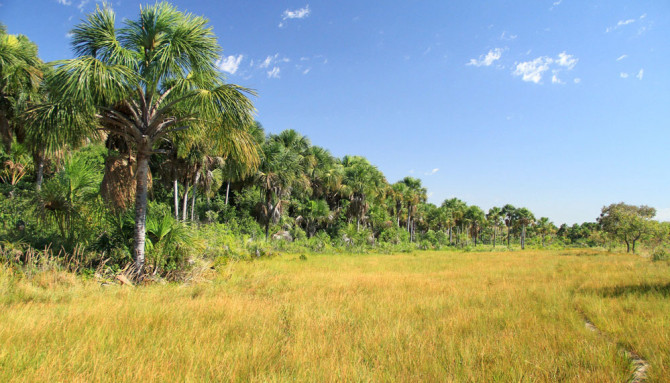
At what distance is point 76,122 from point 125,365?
26.7 ft

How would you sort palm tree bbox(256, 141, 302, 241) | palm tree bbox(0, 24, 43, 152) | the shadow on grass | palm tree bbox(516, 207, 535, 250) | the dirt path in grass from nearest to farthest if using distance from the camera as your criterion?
the dirt path in grass, the shadow on grass, palm tree bbox(0, 24, 43, 152), palm tree bbox(256, 141, 302, 241), palm tree bbox(516, 207, 535, 250)

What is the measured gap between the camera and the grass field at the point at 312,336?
366cm

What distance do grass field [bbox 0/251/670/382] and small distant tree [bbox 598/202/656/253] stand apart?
36.8m

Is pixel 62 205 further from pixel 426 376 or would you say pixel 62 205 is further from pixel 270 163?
pixel 270 163

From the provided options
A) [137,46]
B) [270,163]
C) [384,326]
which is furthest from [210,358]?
[270,163]

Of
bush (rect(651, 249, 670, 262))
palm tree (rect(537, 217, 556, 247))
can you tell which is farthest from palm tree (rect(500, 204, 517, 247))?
bush (rect(651, 249, 670, 262))

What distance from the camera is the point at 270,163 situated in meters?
27.5

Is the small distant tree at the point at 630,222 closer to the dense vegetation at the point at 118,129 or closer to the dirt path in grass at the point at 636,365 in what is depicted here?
the dirt path in grass at the point at 636,365

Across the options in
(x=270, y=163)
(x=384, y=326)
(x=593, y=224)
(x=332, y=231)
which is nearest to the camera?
(x=384, y=326)

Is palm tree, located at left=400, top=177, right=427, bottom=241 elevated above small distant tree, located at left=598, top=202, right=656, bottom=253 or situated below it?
above

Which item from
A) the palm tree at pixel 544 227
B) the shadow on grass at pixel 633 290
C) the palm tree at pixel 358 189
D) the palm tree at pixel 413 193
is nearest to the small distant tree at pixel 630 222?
the palm tree at pixel 413 193

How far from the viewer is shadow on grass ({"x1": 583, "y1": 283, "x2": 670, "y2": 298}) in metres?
8.98

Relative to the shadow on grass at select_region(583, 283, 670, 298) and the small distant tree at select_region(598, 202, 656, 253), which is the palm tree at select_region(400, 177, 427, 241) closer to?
the small distant tree at select_region(598, 202, 656, 253)

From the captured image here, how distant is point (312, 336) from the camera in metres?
5.00
